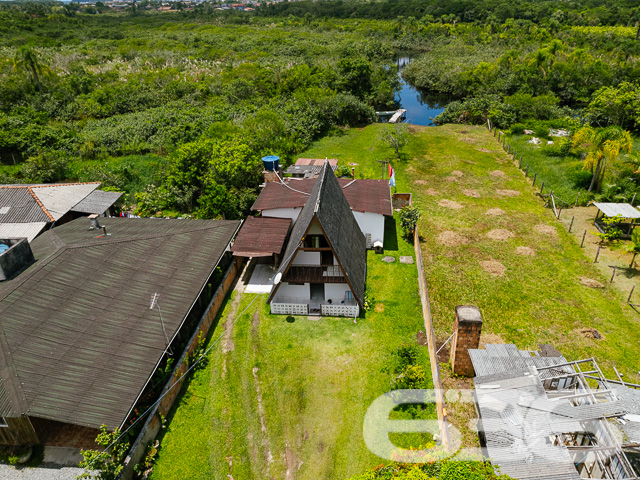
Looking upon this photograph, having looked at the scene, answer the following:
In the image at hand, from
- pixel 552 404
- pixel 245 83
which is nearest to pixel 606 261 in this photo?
pixel 552 404

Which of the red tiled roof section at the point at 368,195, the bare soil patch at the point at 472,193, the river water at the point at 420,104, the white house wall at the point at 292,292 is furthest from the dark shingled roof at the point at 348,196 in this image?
the river water at the point at 420,104

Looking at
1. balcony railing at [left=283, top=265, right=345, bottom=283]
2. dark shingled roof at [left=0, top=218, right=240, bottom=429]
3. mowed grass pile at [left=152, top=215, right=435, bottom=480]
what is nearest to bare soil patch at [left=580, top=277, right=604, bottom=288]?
mowed grass pile at [left=152, top=215, right=435, bottom=480]

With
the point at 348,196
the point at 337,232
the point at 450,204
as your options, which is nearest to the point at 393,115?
the point at 450,204

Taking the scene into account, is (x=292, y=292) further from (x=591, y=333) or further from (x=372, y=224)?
(x=591, y=333)

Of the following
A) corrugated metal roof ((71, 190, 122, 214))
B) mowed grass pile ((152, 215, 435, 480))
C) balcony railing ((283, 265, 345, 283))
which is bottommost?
mowed grass pile ((152, 215, 435, 480))

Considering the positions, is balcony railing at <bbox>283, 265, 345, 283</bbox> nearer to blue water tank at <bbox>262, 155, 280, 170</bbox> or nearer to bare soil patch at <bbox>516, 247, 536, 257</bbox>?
bare soil patch at <bbox>516, 247, 536, 257</bbox>

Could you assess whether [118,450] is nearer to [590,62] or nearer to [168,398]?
[168,398]
